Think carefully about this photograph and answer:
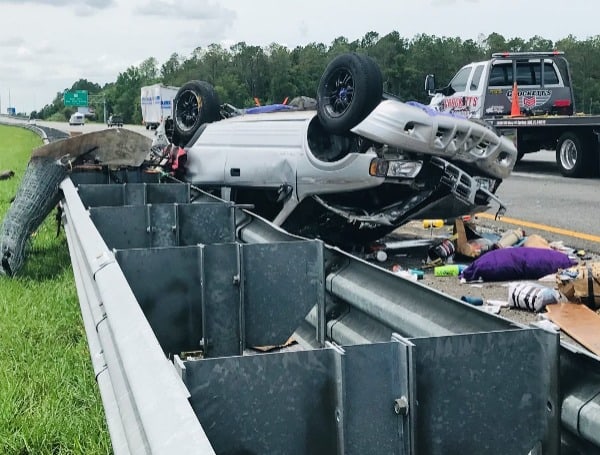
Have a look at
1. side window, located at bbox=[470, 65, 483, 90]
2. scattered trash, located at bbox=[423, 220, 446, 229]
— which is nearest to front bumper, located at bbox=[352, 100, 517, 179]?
scattered trash, located at bbox=[423, 220, 446, 229]

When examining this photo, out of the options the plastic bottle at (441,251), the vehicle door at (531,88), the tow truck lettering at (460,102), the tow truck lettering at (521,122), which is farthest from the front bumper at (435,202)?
the vehicle door at (531,88)

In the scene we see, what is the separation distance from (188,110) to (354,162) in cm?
320

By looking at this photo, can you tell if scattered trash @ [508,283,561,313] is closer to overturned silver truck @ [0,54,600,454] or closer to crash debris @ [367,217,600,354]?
crash debris @ [367,217,600,354]

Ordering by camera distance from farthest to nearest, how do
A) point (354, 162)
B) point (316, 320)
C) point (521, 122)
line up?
point (521, 122) → point (354, 162) → point (316, 320)

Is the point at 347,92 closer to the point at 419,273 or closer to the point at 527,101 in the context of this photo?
the point at 419,273

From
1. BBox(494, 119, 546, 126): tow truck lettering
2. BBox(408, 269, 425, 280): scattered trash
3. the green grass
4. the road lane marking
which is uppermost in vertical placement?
BBox(494, 119, 546, 126): tow truck lettering

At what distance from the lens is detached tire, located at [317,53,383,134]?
715 centimetres

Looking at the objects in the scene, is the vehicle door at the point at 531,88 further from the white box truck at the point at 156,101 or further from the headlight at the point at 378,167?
the white box truck at the point at 156,101

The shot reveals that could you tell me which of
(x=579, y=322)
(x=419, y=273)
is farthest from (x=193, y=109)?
(x=579, y=322)

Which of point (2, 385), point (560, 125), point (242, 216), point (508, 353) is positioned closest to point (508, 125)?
point (560, 125)

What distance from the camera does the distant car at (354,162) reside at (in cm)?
712

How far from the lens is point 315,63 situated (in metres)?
68.2

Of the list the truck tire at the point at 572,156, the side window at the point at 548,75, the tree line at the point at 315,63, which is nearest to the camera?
the truck tire at the point at 572,156

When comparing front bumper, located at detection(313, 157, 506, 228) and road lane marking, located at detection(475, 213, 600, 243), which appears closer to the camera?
front bumper, located at detection(313, 157, 506, 228)
